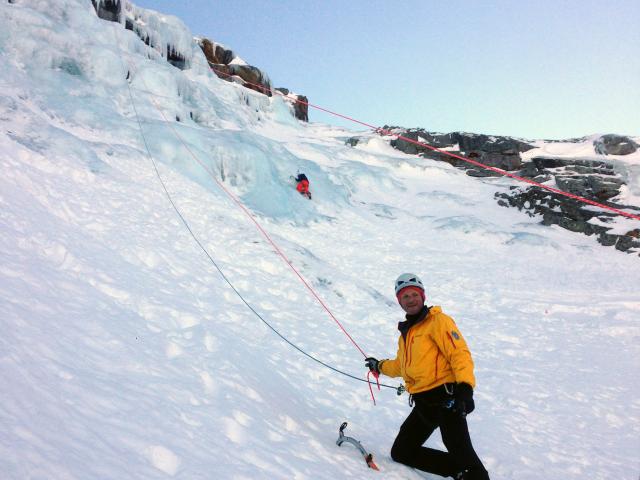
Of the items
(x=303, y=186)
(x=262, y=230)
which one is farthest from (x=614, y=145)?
(x=262, y=230)

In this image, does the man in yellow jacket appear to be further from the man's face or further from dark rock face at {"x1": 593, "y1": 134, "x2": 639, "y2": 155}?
dark rock face at {"x1": 593, "y1": 134, "x2": 639, "y2": 155}

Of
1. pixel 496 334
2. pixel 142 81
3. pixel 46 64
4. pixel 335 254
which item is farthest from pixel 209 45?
pixel 496 334

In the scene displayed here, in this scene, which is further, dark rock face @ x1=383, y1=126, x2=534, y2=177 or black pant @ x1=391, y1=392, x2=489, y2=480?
dark rock face @ x1=383, y1=126, x2=534, y2=177

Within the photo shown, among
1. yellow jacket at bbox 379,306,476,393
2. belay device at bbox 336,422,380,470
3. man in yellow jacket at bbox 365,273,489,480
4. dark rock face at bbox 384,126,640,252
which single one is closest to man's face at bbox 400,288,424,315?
man in yellow jacket at bbox 365,273,489,480

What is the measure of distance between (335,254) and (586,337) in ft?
21.5

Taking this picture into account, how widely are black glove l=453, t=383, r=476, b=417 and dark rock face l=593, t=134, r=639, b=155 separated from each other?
31758mm

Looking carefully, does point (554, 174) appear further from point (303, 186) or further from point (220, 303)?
point (220, 303)

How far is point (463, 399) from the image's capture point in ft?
9.87

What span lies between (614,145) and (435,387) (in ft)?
106

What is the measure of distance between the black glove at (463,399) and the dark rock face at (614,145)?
31.8 m

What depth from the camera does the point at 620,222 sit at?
730 inches

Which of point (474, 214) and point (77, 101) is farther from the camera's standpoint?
point (474, 214)

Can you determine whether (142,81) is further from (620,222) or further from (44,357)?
(620,222)

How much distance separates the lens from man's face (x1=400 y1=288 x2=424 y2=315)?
11.5 ft
